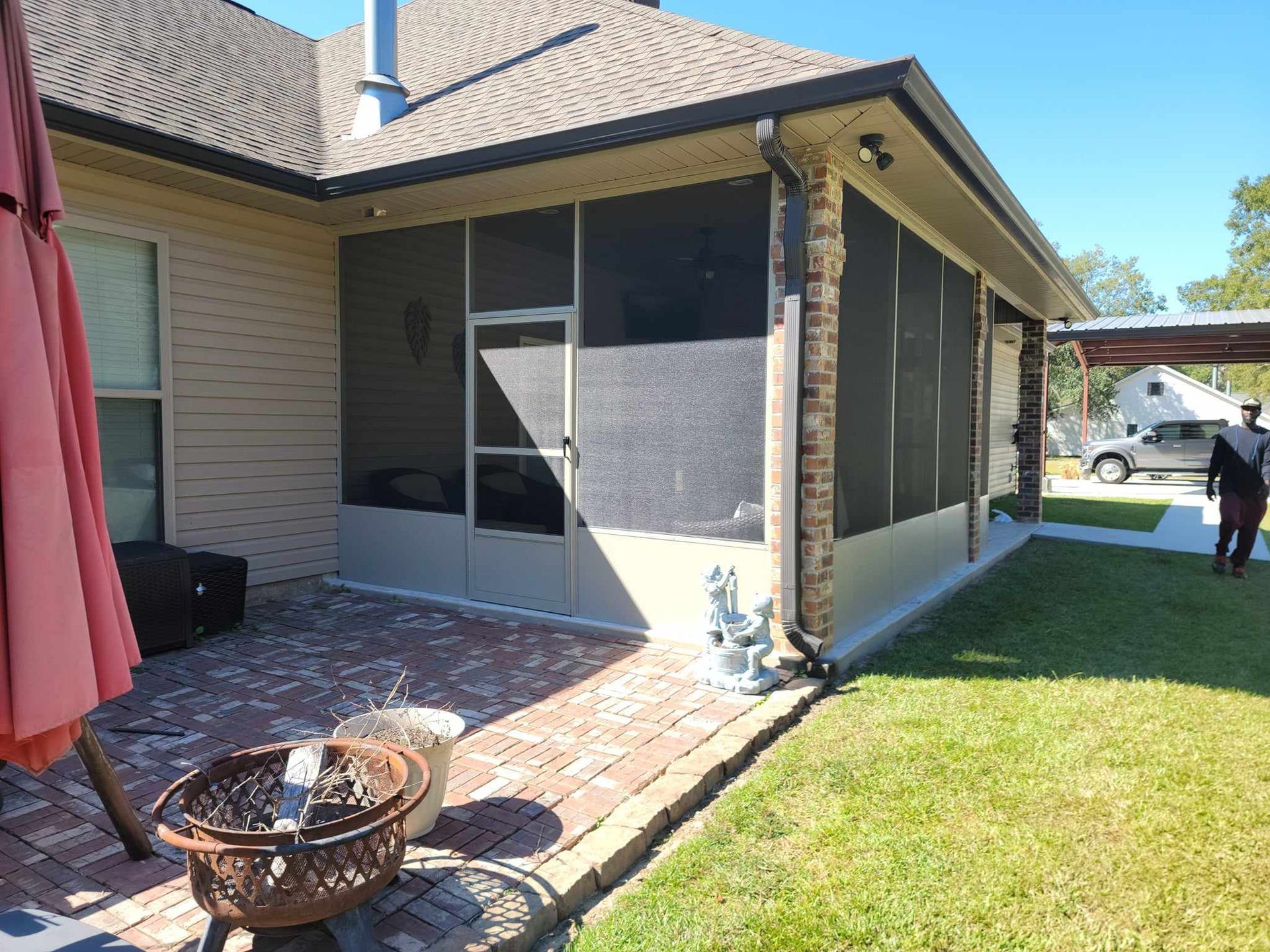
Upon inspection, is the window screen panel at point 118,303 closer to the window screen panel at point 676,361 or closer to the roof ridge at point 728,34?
the window screen panel at point 676,361

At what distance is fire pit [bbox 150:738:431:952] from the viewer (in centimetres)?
198

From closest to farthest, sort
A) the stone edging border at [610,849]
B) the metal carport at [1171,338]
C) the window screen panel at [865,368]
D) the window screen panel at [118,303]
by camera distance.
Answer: the stone edging border at [610,849], the window screen panel at [865,368], the window screen panel at [118,303], the metal carport at [1171,338]

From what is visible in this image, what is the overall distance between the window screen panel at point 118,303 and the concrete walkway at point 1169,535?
10.2 m

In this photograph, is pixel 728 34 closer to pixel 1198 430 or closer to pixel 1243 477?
pixel 1243 477

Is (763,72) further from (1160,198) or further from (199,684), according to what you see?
(1160,198)

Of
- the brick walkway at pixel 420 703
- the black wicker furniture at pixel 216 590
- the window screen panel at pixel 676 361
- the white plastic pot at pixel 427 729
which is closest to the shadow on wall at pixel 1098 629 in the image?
the window screen panel at pixel 676 361

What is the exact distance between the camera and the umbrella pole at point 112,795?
8.47 ft

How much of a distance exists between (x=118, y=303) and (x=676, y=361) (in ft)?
12.4

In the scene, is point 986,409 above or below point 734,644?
above

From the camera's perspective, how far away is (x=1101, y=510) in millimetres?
13750

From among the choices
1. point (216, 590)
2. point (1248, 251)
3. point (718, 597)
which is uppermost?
point (1248, 251)

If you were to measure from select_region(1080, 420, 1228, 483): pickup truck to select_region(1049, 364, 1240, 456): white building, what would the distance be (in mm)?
15197

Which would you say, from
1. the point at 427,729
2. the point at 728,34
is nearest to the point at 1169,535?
the point at 728,34

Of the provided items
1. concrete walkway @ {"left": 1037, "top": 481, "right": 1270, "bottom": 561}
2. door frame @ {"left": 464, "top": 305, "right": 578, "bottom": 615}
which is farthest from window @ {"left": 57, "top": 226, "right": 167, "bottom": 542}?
concrete walkway @ {"left": 1037, "top": 481, "right": 1270, "bottom": 561}
